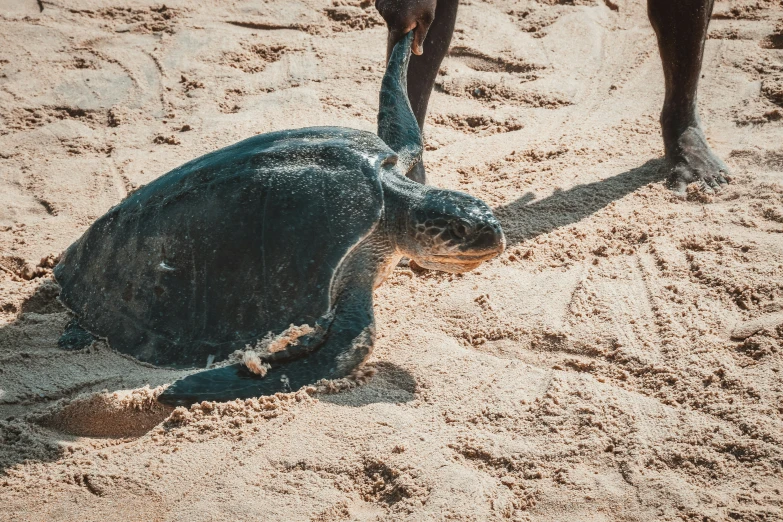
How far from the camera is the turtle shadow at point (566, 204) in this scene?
3074 millimetres

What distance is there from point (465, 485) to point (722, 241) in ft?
5.26

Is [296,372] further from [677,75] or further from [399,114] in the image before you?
[677,75]

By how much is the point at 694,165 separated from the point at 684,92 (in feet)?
1.17

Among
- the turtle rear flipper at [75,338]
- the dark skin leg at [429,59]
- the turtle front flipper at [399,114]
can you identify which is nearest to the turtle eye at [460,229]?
the turtle front flipper at [399,114]

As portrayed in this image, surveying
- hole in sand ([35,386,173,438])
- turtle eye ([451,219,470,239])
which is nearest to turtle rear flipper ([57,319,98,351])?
hole in sand ([35,386,173,438])

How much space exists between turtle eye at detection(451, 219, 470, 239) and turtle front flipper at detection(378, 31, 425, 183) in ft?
1.77

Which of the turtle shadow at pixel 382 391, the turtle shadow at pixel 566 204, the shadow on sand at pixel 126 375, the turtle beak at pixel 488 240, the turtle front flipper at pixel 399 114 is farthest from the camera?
the turtle shadow at pixel 566 204

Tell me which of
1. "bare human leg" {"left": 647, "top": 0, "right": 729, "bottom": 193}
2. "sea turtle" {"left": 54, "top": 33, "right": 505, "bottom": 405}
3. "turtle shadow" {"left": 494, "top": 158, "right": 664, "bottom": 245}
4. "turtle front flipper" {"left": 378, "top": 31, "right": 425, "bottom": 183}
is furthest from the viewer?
"bare human leg" {"left": 647, "top": 0, "right": 729, "bottom": 193}

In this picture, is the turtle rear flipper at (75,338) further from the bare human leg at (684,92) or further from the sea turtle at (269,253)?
the bare human leg at (684,92)

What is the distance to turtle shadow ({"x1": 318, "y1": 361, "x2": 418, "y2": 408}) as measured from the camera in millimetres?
2092

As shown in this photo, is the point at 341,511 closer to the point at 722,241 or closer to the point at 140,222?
the point at 140,222

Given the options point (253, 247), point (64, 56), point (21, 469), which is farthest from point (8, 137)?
point (21, 469)

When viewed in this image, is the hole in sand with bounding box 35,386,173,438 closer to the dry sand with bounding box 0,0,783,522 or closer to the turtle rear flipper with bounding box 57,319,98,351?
the dry sand with bounding box 0,0,783,522

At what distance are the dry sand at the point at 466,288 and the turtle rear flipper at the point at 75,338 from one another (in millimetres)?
38
